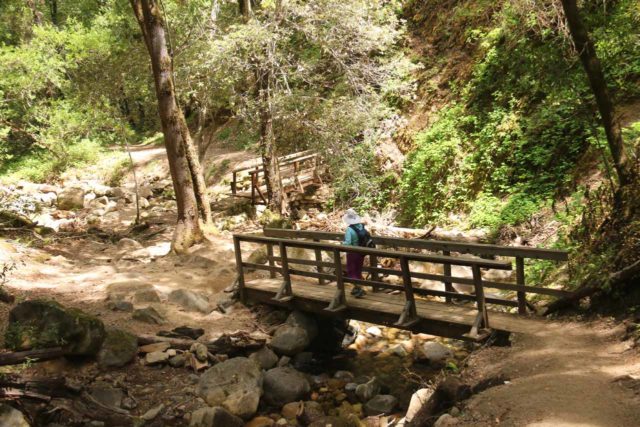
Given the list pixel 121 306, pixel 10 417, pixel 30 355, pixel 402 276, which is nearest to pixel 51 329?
pixel 30 355

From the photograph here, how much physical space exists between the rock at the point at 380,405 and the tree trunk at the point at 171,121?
7603mm

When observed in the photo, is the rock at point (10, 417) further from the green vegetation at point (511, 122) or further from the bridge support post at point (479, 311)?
the green vegetation at point (511, 122)

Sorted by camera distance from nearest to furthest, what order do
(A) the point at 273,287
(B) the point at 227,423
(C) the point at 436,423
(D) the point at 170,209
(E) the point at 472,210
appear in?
(C) the point at 436,423
(B) the point at 227,423
(A) the point at 273,287
(E) the point at 472,210
(D) the point at 170,209

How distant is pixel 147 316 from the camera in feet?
30.6

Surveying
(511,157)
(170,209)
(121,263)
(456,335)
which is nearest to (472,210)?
(511,157)

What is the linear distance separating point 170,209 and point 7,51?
843cm

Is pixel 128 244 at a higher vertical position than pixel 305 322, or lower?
higher

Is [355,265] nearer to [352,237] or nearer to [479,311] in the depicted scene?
[352,237]

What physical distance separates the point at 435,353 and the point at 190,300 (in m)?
4.79

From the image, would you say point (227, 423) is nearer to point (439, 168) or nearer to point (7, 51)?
point (439, 168)

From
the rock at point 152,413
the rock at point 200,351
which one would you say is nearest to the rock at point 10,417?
the rock at point 152,413

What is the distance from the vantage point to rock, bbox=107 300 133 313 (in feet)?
31.7

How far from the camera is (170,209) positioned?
2248 centimetres

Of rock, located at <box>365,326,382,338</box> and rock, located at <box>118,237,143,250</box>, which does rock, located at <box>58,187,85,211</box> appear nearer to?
rock, located at <box>118,237,143,250</box>
